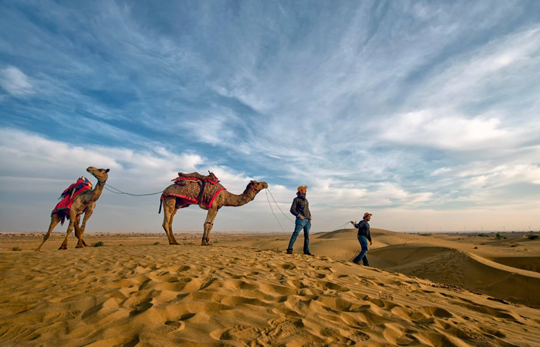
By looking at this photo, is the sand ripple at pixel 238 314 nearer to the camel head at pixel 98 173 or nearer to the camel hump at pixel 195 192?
the camel hump at pixel 195 192

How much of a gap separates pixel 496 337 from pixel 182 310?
324 centimetres

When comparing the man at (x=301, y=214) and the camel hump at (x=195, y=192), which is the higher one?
the camel hump at (x=195, y=192)

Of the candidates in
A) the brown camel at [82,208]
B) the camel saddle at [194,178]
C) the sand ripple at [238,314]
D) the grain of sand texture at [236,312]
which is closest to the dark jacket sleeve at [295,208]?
the grain of sand texture at [236,312]

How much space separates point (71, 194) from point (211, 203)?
590cm

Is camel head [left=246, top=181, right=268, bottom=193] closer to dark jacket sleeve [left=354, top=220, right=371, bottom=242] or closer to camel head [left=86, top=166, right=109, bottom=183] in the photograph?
dark jacket sleeve [left=354, top=220, right=371, bottom=242]

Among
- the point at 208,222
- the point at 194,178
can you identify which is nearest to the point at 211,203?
the point at 208,222

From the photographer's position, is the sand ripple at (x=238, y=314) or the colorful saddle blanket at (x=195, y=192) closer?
the sand ripple at (x=238, y=314)

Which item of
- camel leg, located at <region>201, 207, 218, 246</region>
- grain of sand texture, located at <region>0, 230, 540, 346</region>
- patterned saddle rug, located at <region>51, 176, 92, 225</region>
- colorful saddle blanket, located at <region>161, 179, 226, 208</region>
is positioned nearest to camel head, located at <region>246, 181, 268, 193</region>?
colorful saddle blanket, located at <region>161, 179, 226, 208</region>

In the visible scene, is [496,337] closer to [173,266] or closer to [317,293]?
[317,293]

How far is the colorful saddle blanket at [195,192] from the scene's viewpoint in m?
12.9

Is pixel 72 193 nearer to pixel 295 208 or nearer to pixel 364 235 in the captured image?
pixel 295 208

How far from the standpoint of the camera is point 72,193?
11945 mm

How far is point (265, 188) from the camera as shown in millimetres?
14477

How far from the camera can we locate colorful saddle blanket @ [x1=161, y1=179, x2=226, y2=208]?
42.2 feet
